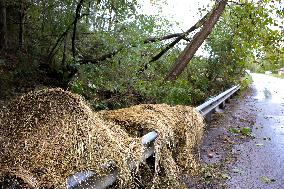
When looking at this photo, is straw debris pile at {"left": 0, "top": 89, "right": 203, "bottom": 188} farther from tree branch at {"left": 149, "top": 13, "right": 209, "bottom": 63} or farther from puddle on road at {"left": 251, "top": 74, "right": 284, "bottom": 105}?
puddle on road at {"left": 251, "top": 74, "right": 284, "bottom": 105}

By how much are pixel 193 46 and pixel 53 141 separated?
469 inches

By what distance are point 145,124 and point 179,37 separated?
11.7 metres

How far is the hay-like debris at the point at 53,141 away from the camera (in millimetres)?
3332

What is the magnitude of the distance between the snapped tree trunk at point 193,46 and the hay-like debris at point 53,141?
10368 millimetres

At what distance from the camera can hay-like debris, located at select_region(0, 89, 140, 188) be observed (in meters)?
3.33

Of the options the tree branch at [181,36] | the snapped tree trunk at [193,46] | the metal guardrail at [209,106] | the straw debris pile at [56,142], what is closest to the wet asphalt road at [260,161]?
the metal guardrail at [209,106]

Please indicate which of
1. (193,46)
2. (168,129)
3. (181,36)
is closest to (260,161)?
(168,129)

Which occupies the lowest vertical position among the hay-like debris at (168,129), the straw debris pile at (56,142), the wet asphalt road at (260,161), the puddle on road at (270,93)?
the puddle on road at (270,93)

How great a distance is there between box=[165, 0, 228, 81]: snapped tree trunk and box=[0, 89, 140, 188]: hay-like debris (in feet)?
34.0

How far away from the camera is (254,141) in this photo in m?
10.1

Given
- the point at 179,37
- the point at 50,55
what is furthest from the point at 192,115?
the point at 179,37

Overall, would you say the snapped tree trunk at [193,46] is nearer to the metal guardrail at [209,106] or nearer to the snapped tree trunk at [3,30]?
the metal guardrail at [209,106]

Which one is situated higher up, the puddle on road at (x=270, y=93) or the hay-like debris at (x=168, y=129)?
the hay-like debris at (x=168, y=129)

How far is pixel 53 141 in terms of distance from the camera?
12.1 ft
